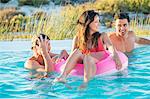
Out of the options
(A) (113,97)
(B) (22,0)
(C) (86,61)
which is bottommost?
(A) (113,97)

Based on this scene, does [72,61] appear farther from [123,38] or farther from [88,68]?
[123,38]

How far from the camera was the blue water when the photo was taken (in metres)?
4.75

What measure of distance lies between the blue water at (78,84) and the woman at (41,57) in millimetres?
169

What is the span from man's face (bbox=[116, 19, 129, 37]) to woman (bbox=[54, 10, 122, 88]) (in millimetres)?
920

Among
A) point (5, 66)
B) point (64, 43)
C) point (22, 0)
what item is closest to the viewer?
point (5, 66)

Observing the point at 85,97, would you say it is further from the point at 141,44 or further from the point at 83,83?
the point at 141,44

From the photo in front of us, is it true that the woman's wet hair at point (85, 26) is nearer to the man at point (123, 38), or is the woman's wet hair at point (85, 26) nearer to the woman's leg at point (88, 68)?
the woman's leg at point (88, 68)

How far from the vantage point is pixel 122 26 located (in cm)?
684

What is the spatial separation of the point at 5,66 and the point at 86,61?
6.12 ft

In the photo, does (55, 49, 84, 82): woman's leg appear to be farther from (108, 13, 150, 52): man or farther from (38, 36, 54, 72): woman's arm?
(108, 13, 150, 52): man

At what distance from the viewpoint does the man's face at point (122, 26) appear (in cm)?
673

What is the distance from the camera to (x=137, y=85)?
17.0 ft

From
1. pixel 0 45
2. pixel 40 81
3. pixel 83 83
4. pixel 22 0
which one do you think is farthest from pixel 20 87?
pixel 22 0

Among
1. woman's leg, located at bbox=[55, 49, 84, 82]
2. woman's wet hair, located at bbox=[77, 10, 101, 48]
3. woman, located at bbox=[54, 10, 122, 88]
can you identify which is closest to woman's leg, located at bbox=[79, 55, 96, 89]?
woman, located at bbox=[54, 10, 122, 88]
